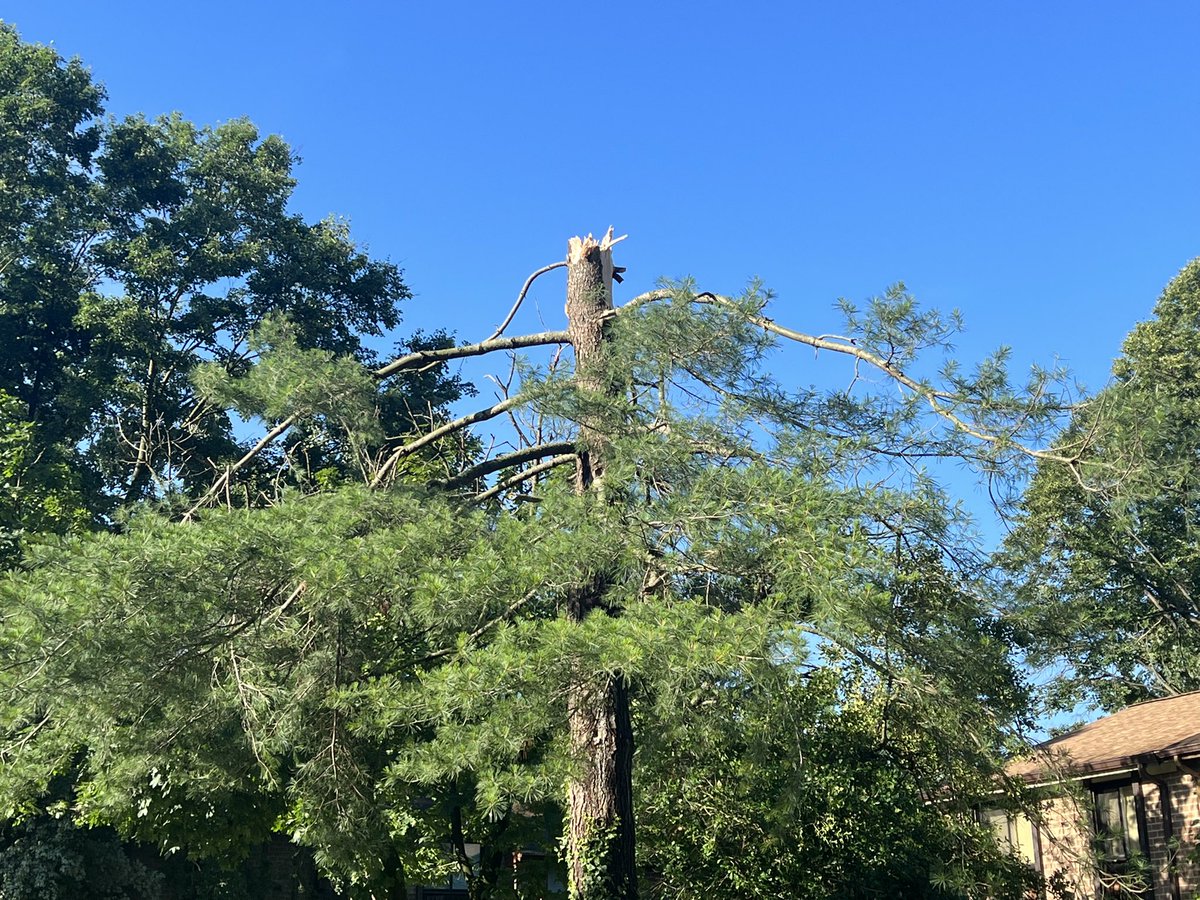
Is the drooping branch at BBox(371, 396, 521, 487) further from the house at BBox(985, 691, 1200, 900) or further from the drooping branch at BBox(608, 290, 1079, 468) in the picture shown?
the house at BBox(985, 691, 1200, 900)

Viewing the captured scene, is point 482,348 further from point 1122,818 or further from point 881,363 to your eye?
point 1122,818

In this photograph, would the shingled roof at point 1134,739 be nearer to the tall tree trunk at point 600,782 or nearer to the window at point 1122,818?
the window at point 1122,818

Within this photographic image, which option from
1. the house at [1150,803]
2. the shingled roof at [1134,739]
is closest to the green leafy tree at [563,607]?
the shingled roof at [1134,739]

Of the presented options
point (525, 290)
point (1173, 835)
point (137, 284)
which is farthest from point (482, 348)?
point (137, 284)

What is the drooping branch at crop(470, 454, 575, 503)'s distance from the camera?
1093cm

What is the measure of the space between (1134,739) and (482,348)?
10.4m

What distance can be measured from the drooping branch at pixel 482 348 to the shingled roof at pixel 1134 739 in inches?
242

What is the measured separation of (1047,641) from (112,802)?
24.3 ft

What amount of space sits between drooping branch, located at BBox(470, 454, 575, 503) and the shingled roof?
5.22 metres

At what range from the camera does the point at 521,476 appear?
11.2 meters

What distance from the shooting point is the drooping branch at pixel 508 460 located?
35.7ft

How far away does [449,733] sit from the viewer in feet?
25.1

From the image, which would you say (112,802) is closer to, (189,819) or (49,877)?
(189,819)

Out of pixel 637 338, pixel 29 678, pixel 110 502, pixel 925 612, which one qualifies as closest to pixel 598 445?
pixel 637 338
